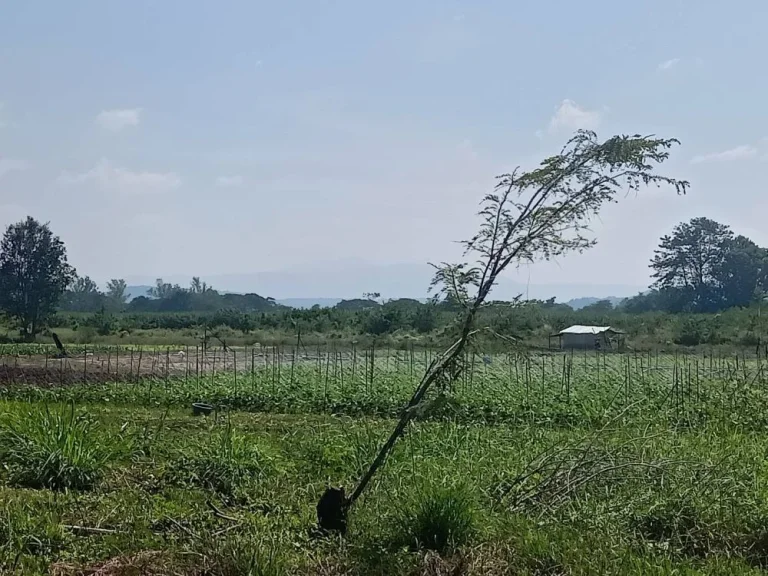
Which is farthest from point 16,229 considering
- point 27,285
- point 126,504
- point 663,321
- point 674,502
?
point 674,502

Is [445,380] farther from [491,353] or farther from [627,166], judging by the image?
[627,166]


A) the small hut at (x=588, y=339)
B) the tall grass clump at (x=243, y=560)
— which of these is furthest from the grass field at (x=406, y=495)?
the small hut at (x=588, y=339)

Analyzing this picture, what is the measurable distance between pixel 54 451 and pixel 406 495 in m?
2.68

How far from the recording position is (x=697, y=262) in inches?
978

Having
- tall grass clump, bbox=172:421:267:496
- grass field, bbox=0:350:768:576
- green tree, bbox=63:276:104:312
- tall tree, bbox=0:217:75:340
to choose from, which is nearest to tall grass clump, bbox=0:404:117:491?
grass field, bbox=0:350:768:576

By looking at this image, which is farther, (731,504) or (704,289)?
(704,289)

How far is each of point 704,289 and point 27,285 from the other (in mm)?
27812

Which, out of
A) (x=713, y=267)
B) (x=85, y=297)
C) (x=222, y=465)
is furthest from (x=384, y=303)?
(x=85, y=297)

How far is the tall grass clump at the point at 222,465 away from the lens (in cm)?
502

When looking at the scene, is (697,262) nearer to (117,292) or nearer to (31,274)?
(31,274)

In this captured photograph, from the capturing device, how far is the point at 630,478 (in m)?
4.45

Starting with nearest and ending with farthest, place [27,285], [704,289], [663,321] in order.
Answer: [663,321], [704,289], [27,285]

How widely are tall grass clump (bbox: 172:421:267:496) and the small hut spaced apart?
11.4m

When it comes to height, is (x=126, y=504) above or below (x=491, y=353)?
below
